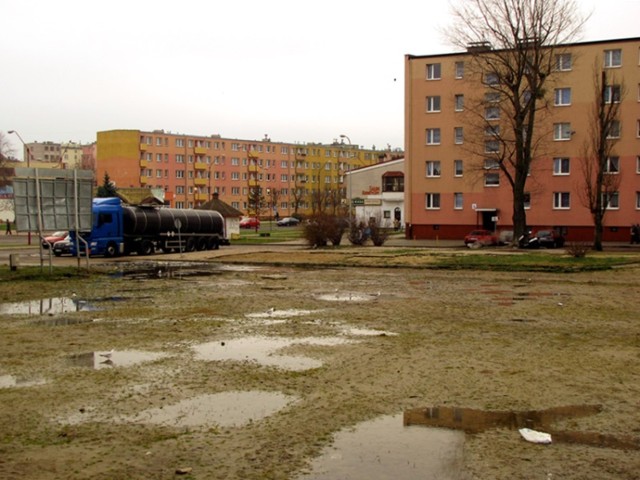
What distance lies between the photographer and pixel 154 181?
124 m

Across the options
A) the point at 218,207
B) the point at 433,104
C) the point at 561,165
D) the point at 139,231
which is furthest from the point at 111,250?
the point at 561,165

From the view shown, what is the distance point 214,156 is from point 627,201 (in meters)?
87.9

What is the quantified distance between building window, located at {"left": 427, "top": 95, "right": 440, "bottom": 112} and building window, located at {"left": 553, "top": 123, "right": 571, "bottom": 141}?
10.5m

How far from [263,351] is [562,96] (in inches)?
2214

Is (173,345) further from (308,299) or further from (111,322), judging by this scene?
(308,299)

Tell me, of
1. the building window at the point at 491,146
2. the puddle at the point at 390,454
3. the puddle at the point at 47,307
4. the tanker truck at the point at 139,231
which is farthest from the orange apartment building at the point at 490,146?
the puddle at the point at 390,454

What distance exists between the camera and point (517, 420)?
725 cm

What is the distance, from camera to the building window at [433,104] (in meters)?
65.5

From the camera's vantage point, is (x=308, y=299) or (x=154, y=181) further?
(x=154, y=181)

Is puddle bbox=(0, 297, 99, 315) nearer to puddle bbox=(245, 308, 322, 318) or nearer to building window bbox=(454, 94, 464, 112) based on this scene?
puddle bbox=(245, 308, 322, 318)

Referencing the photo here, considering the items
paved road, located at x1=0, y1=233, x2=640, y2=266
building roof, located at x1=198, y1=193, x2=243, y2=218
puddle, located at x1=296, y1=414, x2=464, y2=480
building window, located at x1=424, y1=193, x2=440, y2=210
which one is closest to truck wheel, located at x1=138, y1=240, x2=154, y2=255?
paved road, located at x1=0, y1=233, x2=640, y2=266

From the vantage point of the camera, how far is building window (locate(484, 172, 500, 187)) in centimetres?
6319

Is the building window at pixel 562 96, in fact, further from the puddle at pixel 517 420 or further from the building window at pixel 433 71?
the puddle at pixel 517 420

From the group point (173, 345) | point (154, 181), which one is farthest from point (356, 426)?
point (154, 181)
